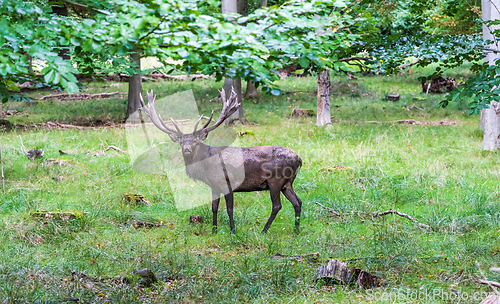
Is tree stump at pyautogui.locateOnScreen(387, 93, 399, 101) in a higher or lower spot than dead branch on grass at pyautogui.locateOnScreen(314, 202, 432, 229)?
lower

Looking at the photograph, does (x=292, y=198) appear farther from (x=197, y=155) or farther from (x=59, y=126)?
(x=59, y=126)

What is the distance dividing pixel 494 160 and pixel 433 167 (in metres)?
1.97

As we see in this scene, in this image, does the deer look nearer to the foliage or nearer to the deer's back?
the deer's back

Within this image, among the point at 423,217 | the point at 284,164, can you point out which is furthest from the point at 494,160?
the point at 284,164

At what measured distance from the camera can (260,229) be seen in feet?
25.2

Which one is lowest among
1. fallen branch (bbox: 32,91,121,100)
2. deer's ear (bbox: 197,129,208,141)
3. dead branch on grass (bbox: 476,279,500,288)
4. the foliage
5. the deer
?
fallen branch (bbox: 32,91,121,100)

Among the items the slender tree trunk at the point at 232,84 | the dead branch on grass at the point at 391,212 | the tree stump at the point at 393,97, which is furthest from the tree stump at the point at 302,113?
the dead branch on grass at the point at 391,212

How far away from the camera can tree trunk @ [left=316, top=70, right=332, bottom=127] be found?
16.4 meters

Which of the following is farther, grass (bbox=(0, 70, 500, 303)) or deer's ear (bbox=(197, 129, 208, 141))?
deer's ear (bbox=(197, 129, 208, 141))

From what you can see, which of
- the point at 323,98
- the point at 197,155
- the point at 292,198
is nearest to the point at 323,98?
the point at 323,98

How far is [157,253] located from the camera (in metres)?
6.45

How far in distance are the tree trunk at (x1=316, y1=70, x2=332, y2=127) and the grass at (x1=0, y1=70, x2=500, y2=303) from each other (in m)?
2.22

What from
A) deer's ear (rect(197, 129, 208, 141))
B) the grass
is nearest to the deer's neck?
deer's ear (rect(197, 129, 208, 141))

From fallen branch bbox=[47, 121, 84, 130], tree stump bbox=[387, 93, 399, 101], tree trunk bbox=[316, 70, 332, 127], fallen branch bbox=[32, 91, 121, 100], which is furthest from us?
tree stump bbox=[387, 93, 399, 101]
